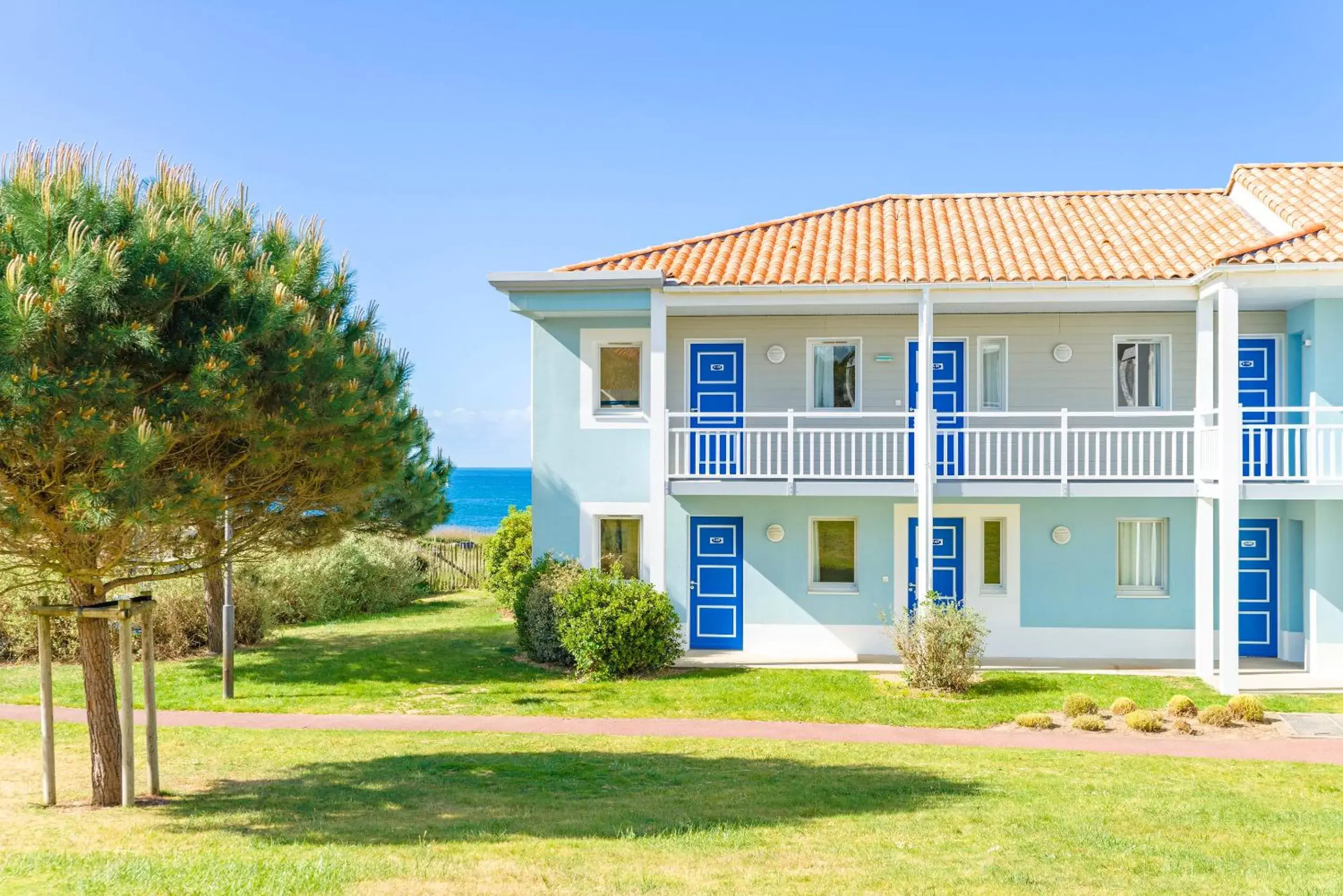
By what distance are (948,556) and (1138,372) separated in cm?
425

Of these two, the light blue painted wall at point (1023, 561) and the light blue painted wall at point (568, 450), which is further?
the light blue painted wall at point (568, 450)

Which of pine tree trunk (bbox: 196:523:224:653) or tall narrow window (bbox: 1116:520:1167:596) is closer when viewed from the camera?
tall narrow window (bbox: 1116:520:1167:596)

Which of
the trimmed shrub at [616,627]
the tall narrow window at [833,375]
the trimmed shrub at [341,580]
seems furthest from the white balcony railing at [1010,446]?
the trimmed shrub at [341,580]

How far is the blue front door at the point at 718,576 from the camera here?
1822 centimetres

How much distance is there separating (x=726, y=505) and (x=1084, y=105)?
16513mm

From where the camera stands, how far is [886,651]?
18.0m

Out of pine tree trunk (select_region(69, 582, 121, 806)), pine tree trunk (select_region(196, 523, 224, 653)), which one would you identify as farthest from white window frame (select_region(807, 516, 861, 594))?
pine tree trunk (select_region(69, 582, 121, 806))

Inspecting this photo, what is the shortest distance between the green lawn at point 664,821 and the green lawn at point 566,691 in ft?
5.69

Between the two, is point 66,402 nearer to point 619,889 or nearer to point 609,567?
point 619,889

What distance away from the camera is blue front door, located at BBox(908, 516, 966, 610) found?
1795 centimetres

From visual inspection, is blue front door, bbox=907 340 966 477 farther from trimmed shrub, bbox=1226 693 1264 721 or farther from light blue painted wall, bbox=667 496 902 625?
trimmed shrub, bbox=1226 693 1264 721

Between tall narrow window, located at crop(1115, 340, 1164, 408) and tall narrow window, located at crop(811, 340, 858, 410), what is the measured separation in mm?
4235

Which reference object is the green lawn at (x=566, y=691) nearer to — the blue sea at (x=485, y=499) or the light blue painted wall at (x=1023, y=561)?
the light blue painted wall at (x=1023, y=561)

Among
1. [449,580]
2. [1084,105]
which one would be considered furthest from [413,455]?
[1084,105]
